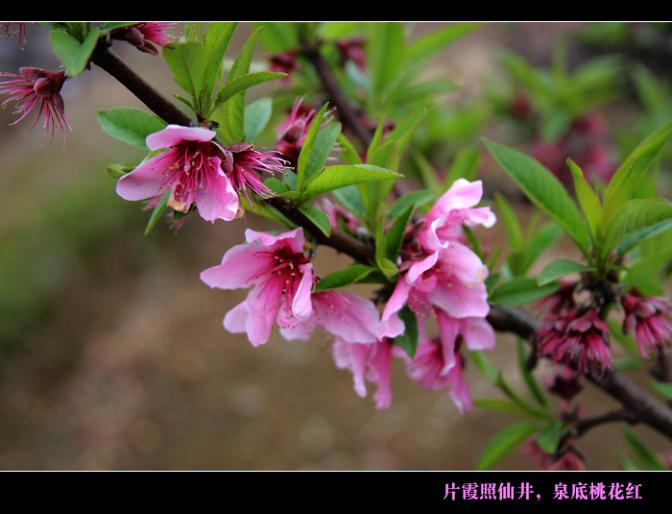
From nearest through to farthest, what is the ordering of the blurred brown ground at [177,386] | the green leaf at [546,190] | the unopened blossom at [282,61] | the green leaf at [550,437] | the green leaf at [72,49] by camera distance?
the green leaf at [72,49], the green leaf at [546,190], the green leaf at [550,437], the unopened blossom at [282,61], the blurred brown ground at [177,386]

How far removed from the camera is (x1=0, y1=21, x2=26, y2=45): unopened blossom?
0.72 meters

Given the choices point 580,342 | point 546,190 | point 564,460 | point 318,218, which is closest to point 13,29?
point 318,218

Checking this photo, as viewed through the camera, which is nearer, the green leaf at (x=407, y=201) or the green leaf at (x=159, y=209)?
the green leaf at (x=159, y=209)

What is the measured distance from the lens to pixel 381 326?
789mm

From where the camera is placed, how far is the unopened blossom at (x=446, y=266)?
80 cm

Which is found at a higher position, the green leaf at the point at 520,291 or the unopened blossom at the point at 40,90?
the unopened blossom at the point at 40,90

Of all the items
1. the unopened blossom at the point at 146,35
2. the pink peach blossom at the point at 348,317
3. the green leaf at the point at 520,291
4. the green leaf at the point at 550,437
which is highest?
the unopened blossom at the point at 146,35

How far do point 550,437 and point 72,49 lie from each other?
92 cm

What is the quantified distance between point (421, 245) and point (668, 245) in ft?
1.43

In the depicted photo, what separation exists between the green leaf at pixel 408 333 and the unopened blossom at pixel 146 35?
0.46m

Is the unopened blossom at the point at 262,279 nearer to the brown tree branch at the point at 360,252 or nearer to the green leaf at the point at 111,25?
the brown tree branch at the point at 360,252

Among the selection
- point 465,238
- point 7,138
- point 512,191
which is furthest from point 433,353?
point 7,138

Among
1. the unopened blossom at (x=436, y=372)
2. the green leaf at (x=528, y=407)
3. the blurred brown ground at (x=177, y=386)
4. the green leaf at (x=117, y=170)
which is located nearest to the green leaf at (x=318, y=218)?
the green leaf at (x=117, y=170)
